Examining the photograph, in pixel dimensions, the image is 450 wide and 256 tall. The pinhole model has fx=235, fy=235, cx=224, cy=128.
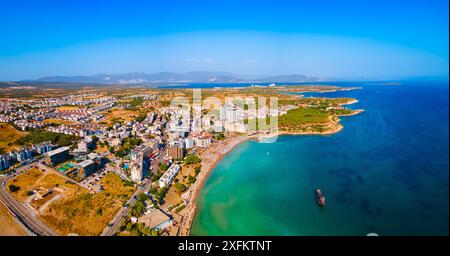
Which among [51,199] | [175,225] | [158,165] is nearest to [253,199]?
[175,225]

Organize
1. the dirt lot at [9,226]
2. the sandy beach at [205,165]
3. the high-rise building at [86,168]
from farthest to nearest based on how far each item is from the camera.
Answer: the high-rise building at [86,168] → the sandy beach at [205,165] → the dirt lot at [9,226]

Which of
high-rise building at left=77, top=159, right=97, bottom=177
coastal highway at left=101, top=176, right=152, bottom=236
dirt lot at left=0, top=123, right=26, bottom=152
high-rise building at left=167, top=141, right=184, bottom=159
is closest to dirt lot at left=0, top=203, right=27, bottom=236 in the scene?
coastal highway at left=101, top=176, right=152, bottom=236

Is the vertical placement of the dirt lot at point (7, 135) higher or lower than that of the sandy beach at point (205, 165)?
higher

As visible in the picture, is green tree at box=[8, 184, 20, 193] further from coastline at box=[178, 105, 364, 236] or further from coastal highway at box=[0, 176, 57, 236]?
coastline at box=[178, 105, 364, 236]

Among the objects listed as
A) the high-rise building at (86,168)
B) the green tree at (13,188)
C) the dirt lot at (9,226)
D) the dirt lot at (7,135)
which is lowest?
the dirt lot at (9,226)

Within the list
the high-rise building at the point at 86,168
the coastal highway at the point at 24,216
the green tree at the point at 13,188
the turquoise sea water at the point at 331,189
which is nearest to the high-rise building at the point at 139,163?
the high-rise building at the point at 86,168

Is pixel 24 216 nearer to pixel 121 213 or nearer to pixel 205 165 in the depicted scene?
pixel 121 213

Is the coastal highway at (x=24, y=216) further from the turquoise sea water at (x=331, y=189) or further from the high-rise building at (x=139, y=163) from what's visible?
the turquoise sea water at (x=331, y=189)
